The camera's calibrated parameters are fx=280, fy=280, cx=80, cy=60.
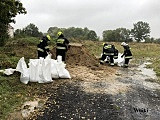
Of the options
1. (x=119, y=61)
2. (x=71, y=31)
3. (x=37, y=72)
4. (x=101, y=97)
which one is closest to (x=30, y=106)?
(x=101, y=97)

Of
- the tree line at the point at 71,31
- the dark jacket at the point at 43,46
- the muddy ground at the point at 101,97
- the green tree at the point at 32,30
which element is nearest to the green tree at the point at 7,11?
the tree line at the point at 71,31

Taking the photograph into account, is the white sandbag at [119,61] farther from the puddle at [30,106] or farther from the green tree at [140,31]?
the green tree at [140,31]

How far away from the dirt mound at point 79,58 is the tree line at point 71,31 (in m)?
3.03

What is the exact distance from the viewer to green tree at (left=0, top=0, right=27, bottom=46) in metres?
13.7

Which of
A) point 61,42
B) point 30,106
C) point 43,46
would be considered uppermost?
point 61,42

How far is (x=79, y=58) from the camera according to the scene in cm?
1400

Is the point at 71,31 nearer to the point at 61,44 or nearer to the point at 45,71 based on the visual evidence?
the point at 61,44

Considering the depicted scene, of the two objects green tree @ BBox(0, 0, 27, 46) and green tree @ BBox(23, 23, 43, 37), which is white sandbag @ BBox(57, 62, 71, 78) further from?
green tree @ BBox(23, 23, 43, 37)

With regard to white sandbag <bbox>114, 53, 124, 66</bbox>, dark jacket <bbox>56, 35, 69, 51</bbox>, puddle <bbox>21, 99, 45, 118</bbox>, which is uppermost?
dark jacket <bbox>56, 35, 69, 51</bbox>

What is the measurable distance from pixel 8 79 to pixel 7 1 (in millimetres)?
6032

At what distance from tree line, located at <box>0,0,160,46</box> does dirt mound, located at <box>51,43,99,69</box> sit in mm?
3033

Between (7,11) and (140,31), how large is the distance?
47.1m

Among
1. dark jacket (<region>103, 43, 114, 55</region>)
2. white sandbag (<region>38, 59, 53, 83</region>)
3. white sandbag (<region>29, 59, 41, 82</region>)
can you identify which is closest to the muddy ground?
white sandbag (<region>38, 59, 53, 83</region>)

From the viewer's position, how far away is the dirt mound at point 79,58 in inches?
536
